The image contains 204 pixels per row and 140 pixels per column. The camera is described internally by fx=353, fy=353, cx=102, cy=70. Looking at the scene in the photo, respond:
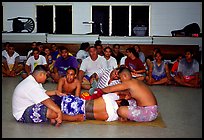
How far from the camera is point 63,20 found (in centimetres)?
1476

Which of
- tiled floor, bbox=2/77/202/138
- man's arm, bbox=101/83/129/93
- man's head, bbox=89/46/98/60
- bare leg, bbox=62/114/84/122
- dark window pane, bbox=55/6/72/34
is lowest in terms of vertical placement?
tiled floor, bbox=2/77/202/138

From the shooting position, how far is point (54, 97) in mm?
4566

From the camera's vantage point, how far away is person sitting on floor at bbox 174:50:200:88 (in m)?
7.39

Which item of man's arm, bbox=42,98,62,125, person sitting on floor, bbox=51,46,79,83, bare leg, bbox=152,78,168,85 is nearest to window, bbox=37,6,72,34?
person sitting on floor, bbox=51,46,79,83

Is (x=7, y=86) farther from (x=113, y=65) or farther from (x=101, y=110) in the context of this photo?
(x=101, y=110)

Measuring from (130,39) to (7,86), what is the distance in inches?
208

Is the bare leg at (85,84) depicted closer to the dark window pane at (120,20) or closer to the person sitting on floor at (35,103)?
the person sitting on floor at (35,103)

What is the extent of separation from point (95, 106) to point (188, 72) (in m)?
3.58

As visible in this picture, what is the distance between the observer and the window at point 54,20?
14.6 meters

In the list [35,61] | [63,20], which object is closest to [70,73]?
[35,61]

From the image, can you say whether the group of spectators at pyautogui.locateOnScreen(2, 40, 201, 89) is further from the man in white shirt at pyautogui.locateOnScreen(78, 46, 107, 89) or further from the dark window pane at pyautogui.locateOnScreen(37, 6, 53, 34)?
the dark window pane at pyautogui.locateOnScreen(37, 6, 53, 34)

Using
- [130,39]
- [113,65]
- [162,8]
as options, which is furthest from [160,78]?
[162,8]

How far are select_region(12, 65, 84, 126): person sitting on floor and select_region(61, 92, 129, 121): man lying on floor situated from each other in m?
0.10

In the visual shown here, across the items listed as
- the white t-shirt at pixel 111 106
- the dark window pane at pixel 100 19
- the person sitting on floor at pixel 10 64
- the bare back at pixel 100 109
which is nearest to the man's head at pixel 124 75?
the white t-shirt at pixel 111 106
